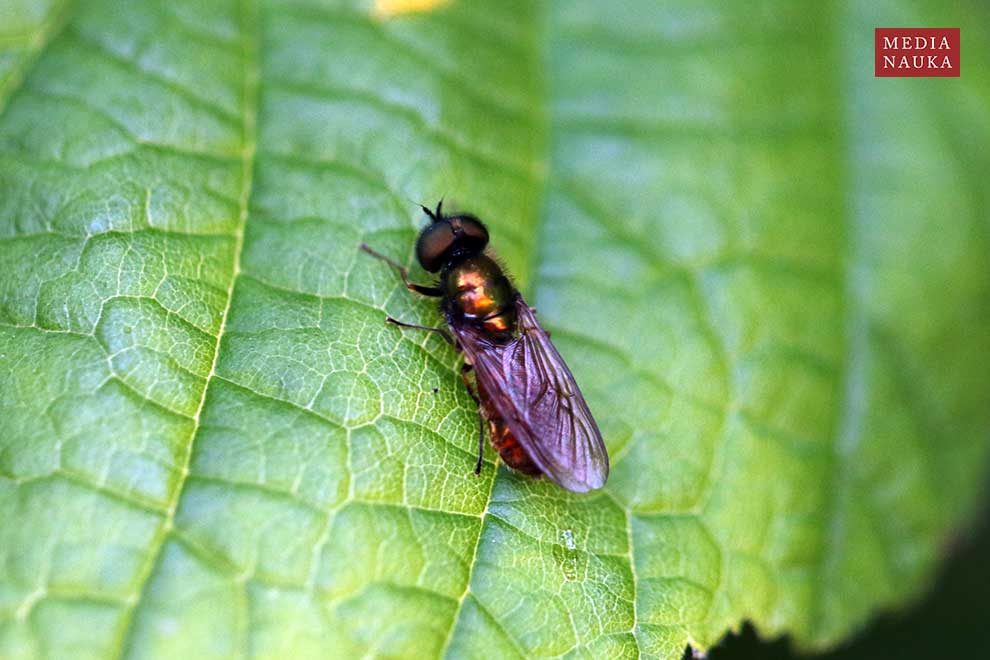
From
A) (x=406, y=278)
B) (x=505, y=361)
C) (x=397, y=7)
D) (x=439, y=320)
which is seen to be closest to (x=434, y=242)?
(x=406, y=278)

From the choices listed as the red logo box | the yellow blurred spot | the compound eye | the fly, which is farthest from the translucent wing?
the red logo box

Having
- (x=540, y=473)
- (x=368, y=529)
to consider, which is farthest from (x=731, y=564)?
(x=368, y=529)

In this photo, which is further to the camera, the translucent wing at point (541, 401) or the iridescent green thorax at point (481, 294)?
the iridescent green thorax at point (481, 294)

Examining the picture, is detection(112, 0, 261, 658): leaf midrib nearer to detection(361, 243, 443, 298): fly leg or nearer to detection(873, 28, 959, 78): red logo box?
detection(361, 243, 443, 298): fly leg

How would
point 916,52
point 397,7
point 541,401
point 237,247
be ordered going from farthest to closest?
1. point 916,52
2. point 397,7
3. point 541,401
4. point 237,247

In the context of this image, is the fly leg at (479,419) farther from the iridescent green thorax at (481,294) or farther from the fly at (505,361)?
the iridescent green thorax at (481,294)

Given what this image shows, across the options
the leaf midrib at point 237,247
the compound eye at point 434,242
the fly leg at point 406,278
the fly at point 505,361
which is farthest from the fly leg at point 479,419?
the leaf midrib at point 237,247

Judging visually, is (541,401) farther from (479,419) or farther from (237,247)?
(237,247)
